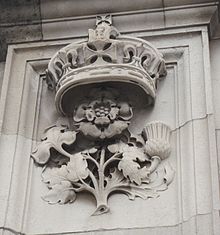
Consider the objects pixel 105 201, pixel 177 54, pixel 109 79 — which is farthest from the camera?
pixel 177 54

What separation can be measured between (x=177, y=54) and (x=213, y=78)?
20 centimetres

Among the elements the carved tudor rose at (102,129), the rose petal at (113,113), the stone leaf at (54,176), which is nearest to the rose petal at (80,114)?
the carved tudor rose at (102,129)

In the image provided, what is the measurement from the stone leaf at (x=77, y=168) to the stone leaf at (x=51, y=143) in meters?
0.08

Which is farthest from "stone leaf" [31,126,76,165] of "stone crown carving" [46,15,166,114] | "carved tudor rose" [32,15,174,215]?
"stone crown carving" [46,15,166,114]

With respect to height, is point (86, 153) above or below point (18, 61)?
below

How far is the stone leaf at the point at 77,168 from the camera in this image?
9.78 feet

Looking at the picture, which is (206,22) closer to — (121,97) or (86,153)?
(121,97)

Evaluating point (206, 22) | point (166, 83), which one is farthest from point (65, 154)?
point (206, 22)

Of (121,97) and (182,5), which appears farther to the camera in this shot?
(182,5)

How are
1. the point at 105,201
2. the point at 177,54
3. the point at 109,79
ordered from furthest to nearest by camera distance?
the point at 177,54
the point at 109,79
the point at 105,201

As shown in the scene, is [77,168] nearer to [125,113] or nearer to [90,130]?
[90,130]

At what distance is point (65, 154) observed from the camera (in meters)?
3.09

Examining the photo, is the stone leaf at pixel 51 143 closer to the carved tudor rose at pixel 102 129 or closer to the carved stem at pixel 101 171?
the carved tudor rose at pixel 102 129

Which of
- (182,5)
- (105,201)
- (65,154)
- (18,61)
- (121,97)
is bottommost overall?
Answer: (105,201)
